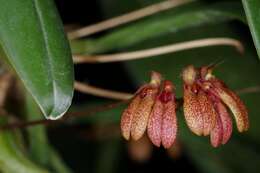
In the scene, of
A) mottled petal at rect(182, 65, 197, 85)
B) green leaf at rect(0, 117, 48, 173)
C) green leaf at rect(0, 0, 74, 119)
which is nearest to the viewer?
green leaf at rect(0, 0, 74, 119)

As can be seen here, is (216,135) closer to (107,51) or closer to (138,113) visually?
(138,113)

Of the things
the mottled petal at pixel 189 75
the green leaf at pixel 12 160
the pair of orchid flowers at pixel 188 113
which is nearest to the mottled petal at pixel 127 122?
the pair of orchid flowers at pixel 188 113

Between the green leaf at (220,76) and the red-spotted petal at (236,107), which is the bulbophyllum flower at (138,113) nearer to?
the red-spotted petal at (236,107)

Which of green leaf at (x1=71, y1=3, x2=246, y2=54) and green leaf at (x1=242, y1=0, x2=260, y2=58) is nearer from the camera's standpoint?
green leaf at (x1=242, y1=0, x2=260, y2=58)

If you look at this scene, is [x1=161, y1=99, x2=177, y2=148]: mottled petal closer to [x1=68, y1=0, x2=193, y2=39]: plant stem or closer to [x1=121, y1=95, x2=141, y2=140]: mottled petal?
[x1=121, y1=95, x2=141, y2=140]: mottled petal

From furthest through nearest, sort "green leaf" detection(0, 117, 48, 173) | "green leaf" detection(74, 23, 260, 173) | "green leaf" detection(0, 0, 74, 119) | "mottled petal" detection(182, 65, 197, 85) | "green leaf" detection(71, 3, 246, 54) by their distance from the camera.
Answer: "green leaf" detection(74, 23, 260, 173) < "green leaf" detection(71, 3, 246, 54) < "green leaf" detection(0, 117, 48, 173) < "mottled petal" detection(182, 65, 197, 85) < "green leaf" detection(0, 0, 74, 119)

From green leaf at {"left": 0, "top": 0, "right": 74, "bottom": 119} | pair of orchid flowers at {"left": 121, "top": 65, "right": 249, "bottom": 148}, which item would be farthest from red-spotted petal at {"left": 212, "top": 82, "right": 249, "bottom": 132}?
green leaf at {"left": 0, "top": 0, "right": 74, "bottom": 119}

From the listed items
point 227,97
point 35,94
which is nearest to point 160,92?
point 227,97
